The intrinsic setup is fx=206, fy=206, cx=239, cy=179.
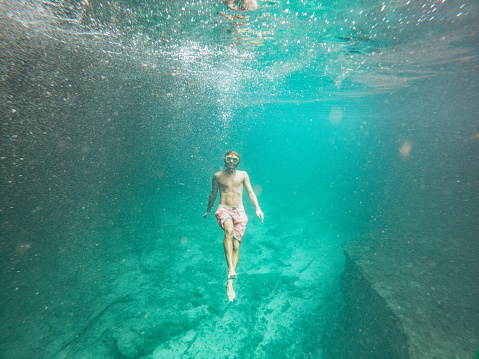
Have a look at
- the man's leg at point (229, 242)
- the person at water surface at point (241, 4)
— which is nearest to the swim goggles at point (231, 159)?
the man's leg at point (229, 242)

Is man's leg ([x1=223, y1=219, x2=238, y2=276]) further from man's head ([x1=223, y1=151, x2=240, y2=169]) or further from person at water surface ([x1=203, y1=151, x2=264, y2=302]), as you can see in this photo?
man's head ([x1=223, y1=151, x2=240, y2=169])

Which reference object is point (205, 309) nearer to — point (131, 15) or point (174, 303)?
point (174, 303)

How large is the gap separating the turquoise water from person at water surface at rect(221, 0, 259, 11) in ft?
A: 1.17

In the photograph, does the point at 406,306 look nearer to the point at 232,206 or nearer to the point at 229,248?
the point at 229,248

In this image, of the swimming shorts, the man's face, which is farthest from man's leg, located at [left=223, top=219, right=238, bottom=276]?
the man's face

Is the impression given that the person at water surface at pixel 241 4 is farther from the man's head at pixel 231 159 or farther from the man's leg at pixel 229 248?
the man's leg at pixel 229 248

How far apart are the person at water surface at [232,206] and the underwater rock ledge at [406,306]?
5.23 m

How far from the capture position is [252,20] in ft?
22.8

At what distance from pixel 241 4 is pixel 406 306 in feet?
34.5

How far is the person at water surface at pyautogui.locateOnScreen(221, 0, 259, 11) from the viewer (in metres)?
5.89

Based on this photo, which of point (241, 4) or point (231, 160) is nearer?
point (231, 160)

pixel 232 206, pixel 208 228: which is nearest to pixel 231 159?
pixel 232 206

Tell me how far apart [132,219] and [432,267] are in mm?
16361

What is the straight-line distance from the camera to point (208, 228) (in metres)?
14.3
